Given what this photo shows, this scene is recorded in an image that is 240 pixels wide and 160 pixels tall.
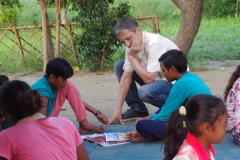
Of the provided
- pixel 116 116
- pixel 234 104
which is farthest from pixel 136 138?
pixel 234 104

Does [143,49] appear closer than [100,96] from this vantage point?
Yes

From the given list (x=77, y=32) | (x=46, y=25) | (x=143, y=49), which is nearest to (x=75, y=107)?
(x=143, y=49)

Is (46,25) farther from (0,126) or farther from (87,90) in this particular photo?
(0,126)

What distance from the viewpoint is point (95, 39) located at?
9.34 meters

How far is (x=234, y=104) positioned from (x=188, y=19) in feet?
14.7

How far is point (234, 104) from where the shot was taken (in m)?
3.71

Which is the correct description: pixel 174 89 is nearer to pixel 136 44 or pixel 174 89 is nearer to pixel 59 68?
pixel 136 44

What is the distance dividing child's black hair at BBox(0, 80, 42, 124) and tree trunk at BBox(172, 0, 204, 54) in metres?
5.99

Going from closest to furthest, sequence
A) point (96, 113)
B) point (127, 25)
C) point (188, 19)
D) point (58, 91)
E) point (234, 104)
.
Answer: point (234, 104), point (58, 91), point (127, 25), point (96, 113), point (188, 19)

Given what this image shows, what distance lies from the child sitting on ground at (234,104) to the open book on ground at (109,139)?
3.00ft

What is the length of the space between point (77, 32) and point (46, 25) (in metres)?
1.07

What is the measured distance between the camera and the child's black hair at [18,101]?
2.20 metres

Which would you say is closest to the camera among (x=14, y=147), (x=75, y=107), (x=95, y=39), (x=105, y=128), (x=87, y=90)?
(x=14, y=147)

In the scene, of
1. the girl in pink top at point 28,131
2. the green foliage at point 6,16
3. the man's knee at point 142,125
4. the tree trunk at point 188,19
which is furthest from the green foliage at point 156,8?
the girl in pink top at point 28,131
